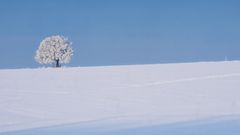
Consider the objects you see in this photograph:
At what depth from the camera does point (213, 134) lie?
6.63 meters

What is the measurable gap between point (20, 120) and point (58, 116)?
2.59ft

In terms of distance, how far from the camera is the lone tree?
56375 mm

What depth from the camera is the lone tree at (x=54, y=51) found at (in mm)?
56375

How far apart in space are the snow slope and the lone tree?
3933 cm

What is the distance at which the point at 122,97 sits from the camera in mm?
11453

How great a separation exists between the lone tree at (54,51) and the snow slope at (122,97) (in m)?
39.3

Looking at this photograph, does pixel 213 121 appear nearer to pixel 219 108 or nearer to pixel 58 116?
pixel 219 108

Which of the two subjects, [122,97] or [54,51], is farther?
[54,51]

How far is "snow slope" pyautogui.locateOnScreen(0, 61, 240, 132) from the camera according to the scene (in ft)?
28.7

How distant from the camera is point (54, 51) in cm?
5700

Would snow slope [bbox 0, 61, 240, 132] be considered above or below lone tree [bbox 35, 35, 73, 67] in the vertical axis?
below

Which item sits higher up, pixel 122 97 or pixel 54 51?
pixel 54 51

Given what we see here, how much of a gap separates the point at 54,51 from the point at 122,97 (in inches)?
1822

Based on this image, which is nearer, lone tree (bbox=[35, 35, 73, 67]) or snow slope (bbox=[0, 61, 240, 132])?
snow slope (bbox=[0, 61, 240, 132])
